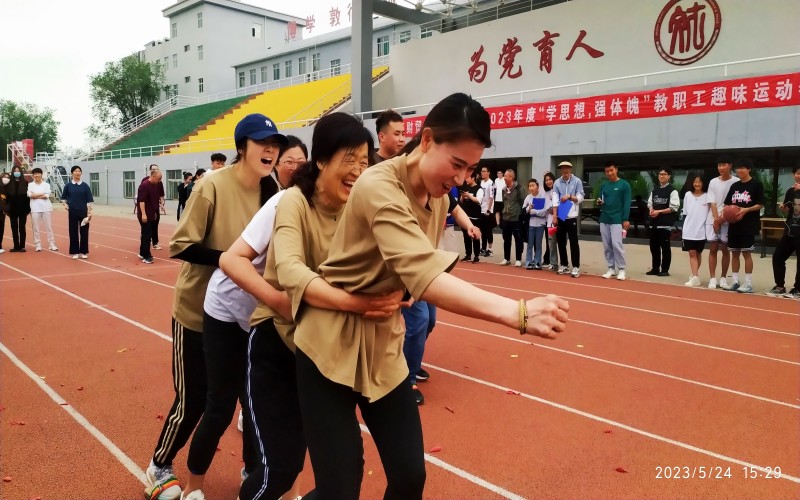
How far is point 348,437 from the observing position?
1864 mm

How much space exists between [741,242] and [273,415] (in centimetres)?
813

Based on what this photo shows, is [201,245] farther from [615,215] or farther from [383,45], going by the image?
[383,45]

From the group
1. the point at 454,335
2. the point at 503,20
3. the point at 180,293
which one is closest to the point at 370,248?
the point at 180,293

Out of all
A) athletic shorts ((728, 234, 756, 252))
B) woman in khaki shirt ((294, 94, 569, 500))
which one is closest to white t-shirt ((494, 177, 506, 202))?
athletic shorts ((728, 234, 756, 252))

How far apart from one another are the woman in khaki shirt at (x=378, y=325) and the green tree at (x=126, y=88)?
55029mm

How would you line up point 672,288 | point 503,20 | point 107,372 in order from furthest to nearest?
point 503,20 < point 672,288 < point 107,372

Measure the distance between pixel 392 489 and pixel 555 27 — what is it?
19575 mm

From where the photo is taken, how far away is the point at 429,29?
86.0ft

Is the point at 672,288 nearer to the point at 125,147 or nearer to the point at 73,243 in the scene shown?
the point at 73,243

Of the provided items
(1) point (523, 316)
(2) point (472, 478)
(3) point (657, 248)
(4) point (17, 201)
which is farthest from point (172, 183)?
(1) point (523, 316)

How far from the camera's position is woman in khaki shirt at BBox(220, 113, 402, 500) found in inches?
82.9

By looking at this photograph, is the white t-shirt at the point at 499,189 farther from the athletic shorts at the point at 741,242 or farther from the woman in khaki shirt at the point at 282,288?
the woman in khaki shirt at the point at 282,288

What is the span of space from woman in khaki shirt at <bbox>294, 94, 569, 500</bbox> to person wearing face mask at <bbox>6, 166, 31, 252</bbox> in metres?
13.3

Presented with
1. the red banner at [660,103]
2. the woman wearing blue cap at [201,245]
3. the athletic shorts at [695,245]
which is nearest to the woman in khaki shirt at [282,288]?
the woman wearing blue cap at [201,245]
